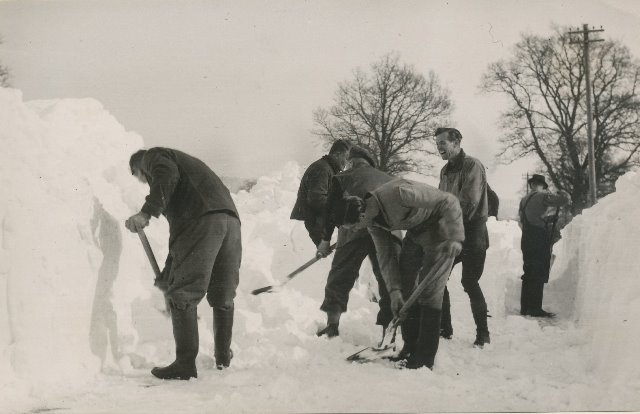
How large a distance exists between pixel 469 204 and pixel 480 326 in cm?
73

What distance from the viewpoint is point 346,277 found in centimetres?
368

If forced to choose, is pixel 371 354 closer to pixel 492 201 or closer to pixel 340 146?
pixel 340 146

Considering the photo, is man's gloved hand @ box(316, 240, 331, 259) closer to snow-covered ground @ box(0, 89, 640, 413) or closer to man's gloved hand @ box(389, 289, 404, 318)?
→ snow-covered ground @ box(0, 89, 640, 413)

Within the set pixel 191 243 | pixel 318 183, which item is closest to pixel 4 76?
pixel 191 243

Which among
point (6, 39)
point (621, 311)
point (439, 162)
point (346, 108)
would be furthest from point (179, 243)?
point (621, 311)

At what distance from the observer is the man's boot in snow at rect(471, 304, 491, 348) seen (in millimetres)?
3562

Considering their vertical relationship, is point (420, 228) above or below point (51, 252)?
above

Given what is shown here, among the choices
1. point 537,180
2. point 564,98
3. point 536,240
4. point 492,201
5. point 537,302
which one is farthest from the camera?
point 536,240

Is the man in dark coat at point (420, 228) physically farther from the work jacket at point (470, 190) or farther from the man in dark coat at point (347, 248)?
the work jacket at point (470, 190)

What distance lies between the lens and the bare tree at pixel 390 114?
11.8ft

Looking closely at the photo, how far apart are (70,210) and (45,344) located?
27.6 inches

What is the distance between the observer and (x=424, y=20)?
12.5ft

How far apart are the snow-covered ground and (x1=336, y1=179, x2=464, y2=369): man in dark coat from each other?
193 mm

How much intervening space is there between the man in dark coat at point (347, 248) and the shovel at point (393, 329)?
0.26 metres
